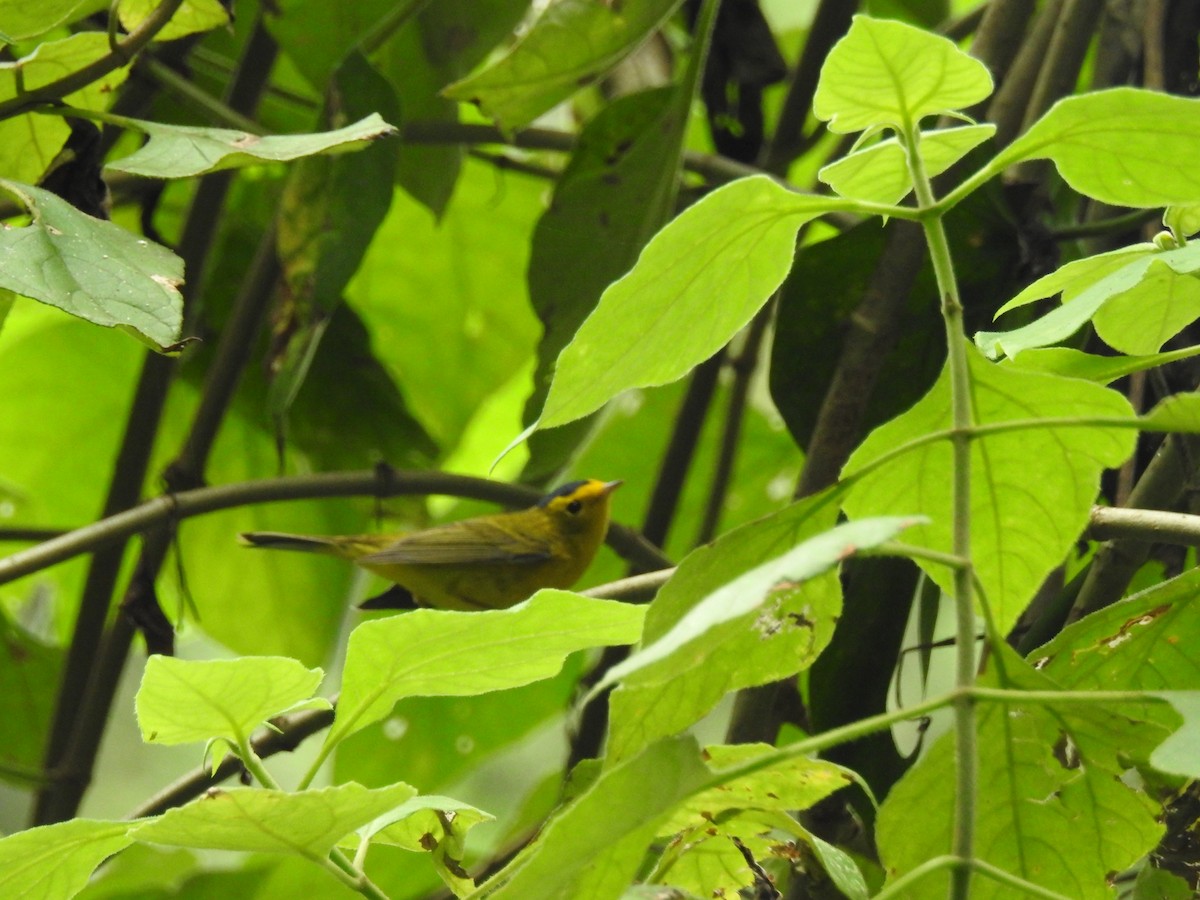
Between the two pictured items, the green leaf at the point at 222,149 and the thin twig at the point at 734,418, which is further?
the thin twig at the point at 734,418

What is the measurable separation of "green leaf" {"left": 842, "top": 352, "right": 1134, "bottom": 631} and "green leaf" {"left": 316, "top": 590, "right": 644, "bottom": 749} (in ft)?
0.46

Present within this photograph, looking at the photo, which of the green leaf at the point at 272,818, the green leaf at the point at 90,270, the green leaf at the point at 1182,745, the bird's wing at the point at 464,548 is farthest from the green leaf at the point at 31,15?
the bird's wing at the point at 464,548

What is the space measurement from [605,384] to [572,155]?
99 cm

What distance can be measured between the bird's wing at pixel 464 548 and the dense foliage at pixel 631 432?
0.41 feet

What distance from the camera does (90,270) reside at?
29.6 inches

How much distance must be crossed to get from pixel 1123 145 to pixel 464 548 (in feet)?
6.25

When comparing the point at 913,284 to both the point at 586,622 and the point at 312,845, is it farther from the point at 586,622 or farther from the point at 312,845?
the point at 312,845

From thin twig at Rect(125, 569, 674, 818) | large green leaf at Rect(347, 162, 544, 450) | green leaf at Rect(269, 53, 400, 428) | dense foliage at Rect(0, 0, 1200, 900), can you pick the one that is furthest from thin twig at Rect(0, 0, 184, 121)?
large green leaf at Rect(347, 162, 544, 450)

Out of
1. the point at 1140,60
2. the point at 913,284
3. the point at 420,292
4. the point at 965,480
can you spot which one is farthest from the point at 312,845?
the point at 420,292

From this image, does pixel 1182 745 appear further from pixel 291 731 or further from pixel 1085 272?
pixel 291 731

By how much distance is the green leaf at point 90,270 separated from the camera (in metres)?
0.70

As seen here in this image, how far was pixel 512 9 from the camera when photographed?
1789 mm

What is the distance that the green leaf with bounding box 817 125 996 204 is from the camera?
677mm

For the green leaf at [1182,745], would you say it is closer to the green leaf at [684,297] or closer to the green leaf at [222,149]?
the green leaf at [684,297]
